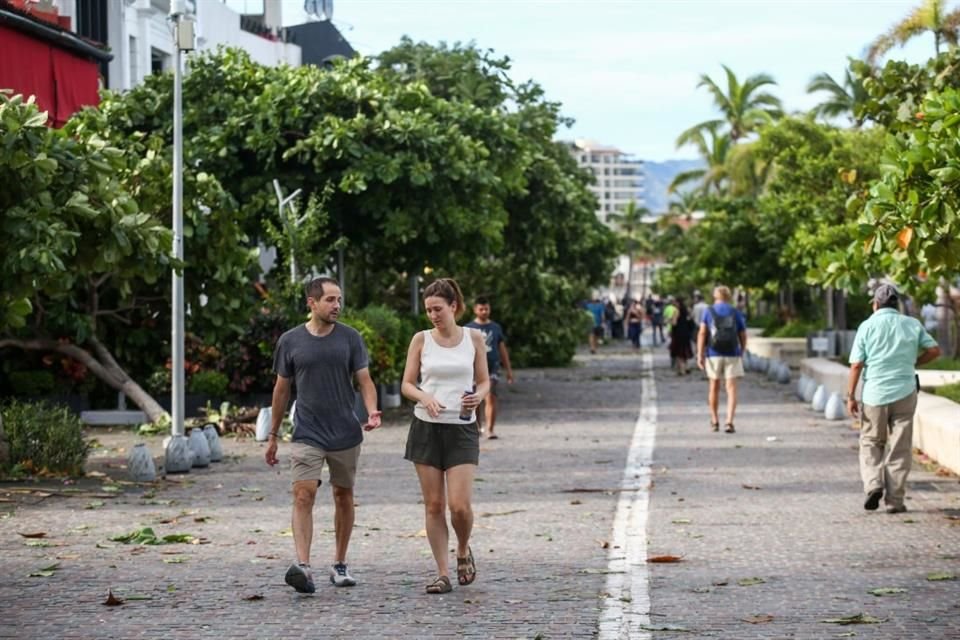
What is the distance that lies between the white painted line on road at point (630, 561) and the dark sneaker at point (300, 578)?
5.33 feet

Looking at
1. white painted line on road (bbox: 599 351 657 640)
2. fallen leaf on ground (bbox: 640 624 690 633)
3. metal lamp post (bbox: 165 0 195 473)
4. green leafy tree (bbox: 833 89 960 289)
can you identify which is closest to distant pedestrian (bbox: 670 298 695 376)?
white painted line on road (bbox: 599 351 657 640)

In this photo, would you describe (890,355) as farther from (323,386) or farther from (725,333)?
(725,333)

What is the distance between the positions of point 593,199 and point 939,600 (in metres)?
42.2

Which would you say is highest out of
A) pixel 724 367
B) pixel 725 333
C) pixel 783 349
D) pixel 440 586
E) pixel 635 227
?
pixel 635 227

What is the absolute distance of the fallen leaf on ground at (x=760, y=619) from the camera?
30.4 feet

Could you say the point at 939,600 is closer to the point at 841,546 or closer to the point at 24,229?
the point at 841,546

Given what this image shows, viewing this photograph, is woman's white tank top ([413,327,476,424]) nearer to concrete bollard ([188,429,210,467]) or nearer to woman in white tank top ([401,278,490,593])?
woman in white tank top ([401,278,490,593])

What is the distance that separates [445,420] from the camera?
34.4ft

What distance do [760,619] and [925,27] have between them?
967 inches

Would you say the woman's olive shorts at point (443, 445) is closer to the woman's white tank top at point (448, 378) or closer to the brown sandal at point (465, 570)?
the woman's white tank top at point (448, 378)

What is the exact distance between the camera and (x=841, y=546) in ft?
40.4

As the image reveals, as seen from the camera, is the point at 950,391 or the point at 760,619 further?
the point at 950,391

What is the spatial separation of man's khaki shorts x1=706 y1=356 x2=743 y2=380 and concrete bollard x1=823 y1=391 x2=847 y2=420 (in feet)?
7.97

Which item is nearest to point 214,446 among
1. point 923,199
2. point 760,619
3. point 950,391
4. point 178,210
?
point 178,210
